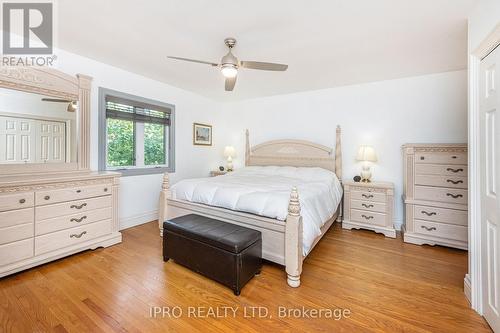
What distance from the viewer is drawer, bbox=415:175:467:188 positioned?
2873mm

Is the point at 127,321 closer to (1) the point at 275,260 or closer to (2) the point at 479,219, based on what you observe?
(1) the point at 275,260

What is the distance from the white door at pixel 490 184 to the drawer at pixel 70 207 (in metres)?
3.84

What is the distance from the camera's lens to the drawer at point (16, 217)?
2.13m

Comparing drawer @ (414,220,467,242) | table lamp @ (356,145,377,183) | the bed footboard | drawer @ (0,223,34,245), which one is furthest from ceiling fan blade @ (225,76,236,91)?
drawer @ (414,220,467,242)

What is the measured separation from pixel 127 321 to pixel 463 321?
2.49 metres

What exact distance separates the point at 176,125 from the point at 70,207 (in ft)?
7.74

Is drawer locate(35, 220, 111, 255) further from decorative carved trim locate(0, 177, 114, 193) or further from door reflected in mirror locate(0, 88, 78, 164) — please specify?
door reflected in mirror locate(0, 88, 78, 164)

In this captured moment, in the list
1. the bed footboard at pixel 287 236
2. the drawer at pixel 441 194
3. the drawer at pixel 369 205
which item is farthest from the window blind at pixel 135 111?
the drawer at pixel 441 194

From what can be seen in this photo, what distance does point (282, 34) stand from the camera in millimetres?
2424

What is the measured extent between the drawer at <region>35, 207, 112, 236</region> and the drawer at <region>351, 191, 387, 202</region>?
364 centimetres

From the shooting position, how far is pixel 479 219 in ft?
5.90

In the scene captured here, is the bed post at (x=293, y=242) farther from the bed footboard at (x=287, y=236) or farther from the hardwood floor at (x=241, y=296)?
the hardwood floor at (x=241, y=296)

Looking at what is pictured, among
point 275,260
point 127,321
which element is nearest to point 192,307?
point 127,321

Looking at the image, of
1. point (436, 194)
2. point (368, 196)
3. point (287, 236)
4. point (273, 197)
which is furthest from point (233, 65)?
point (436, 194)
